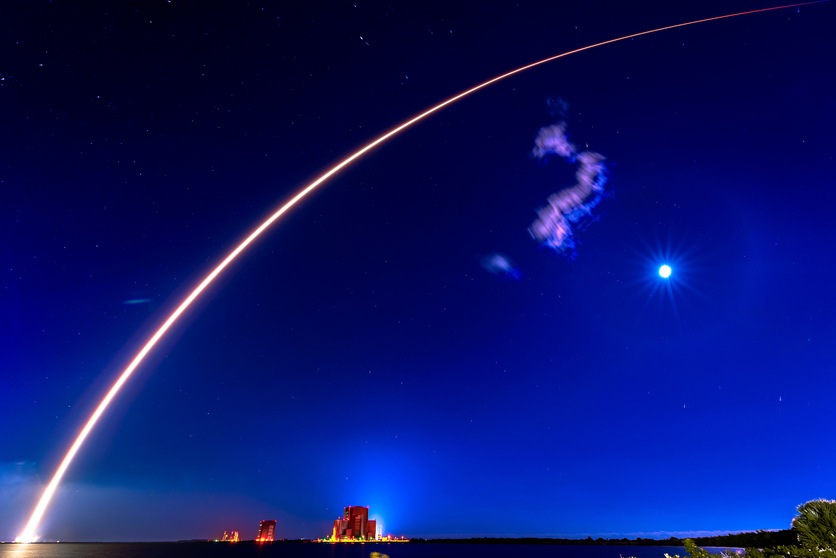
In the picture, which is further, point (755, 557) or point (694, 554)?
point (755, 557)

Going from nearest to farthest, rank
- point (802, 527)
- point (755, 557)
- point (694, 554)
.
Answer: point (694, 554), point (755, 557), point (802, 527)

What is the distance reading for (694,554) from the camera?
9828mm

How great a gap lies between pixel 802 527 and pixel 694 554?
7.16 metres

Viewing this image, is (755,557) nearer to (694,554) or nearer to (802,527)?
(694,554)

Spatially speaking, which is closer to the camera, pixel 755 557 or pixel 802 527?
pixel 755 557

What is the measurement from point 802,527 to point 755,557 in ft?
16.2

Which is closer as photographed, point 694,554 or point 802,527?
point 694,554

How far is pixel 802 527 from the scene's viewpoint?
1410cm

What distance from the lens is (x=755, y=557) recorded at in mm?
10852

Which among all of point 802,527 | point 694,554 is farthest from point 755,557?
point 802,527

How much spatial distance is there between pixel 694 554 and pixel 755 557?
2.27 metres

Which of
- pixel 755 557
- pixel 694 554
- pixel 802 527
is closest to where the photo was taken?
pixel 694 554
